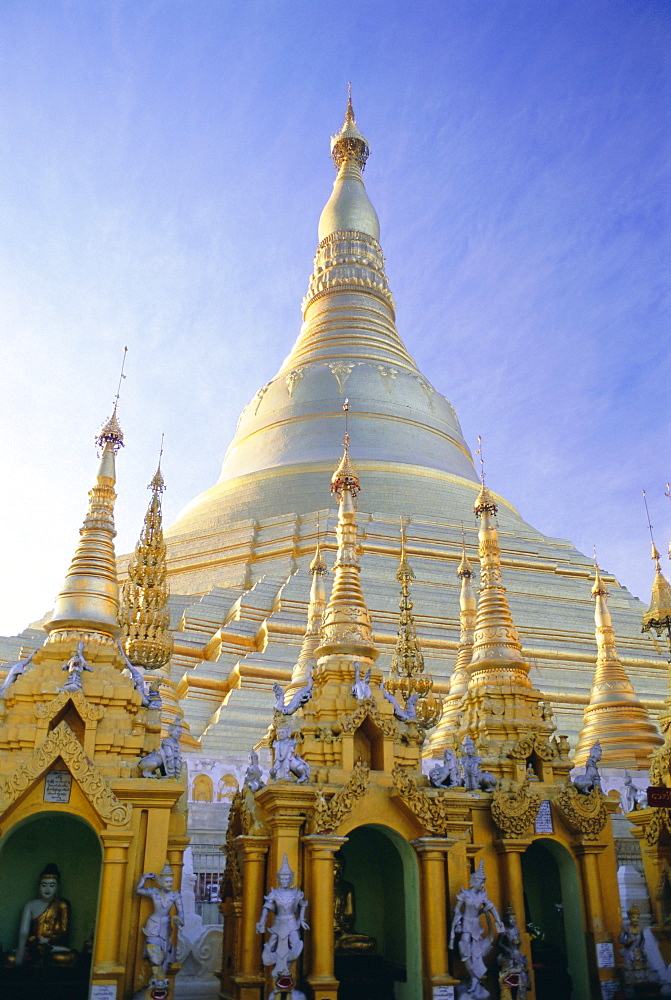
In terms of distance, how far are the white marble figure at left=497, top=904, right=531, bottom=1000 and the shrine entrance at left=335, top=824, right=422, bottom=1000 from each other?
38.4 inches

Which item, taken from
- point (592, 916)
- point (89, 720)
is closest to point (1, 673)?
point (89, 720)

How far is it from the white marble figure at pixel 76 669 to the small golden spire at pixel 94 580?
71 centimetres

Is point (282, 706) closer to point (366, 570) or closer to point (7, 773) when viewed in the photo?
point (7, 773)

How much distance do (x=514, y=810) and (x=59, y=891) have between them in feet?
17.1

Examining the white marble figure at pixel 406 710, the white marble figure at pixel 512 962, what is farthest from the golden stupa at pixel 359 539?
the white marble figure at pixel 512 962

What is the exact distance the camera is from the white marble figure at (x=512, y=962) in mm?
8914

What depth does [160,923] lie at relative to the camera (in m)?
7.93

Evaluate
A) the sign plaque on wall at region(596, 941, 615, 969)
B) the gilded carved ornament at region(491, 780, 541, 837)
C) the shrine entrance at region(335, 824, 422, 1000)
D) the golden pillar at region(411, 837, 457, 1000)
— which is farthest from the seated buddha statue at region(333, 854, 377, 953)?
the sign plaque on wall at region(596, 941, 615, 969)

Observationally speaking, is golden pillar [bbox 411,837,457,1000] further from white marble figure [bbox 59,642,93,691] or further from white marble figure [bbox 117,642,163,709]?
white marble figure [bbox 59,642,93,691]

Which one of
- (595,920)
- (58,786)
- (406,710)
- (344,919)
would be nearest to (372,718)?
(406,710)

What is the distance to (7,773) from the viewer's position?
8148mm

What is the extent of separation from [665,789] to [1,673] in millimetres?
14887

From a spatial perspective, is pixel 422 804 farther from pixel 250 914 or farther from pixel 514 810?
pixel 250 914

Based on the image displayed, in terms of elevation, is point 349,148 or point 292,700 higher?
point 349,148
